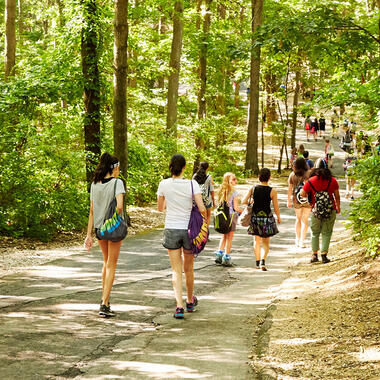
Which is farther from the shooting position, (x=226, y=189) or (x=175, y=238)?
(x=226, y=189)

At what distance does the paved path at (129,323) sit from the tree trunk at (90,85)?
5.12 meters

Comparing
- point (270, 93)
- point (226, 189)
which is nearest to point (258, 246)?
point (226, 189)

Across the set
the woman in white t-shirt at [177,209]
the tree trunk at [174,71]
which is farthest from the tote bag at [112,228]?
the tree trunk at [174,71]

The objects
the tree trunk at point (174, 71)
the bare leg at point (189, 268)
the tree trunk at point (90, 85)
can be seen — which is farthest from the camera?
the tree trunk at point (174, 71)

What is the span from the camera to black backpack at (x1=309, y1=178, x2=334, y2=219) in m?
11.2

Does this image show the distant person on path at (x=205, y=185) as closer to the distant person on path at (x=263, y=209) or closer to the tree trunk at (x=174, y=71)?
the distant person on path at (x=263, y=209)

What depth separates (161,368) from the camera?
548cm

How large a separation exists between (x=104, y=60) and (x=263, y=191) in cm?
791

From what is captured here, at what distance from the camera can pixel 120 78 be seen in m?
14.9

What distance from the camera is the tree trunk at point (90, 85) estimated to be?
15750 mm

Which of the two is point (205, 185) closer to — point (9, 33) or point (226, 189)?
point (226, 189)

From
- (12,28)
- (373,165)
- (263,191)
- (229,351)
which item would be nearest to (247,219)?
(263,191)

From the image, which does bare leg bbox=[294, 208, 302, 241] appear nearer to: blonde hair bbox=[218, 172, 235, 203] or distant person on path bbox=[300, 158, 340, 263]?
distant person on path bbox=[300, 158, 340, 263]

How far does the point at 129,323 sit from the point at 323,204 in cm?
544
